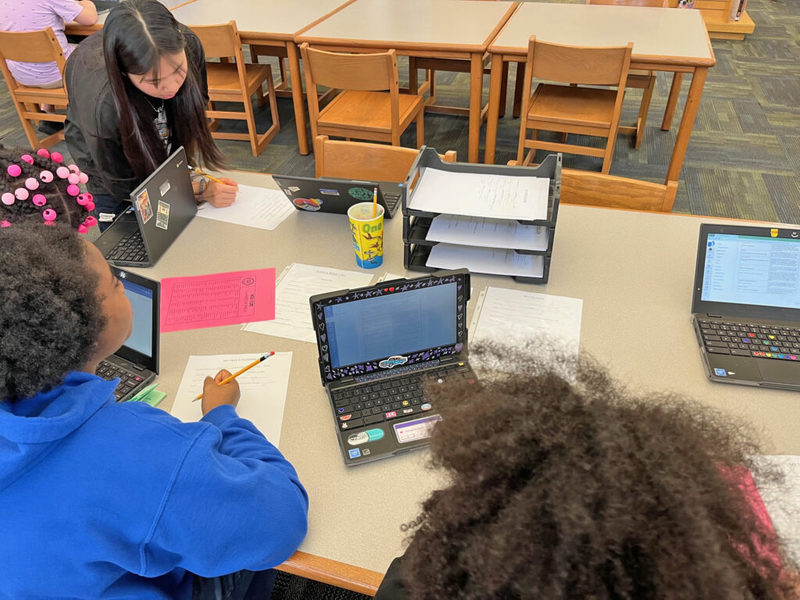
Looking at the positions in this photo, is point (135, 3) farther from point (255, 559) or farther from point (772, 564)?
point (772, 564)

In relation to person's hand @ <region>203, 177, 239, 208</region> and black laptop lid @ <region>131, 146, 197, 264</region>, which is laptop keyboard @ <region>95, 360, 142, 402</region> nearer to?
black laptop lid @ <region>131, 146, 197, 264</region>

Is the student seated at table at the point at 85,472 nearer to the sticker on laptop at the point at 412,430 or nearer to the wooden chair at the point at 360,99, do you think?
the sticker on laptop at the point at 412,430

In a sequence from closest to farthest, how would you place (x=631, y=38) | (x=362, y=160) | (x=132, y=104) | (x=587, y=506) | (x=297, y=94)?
(x=587, y=506) < (x=132, y=104) < (x=362, y=160) < (x=631, y=38) < (x=297, y=94)

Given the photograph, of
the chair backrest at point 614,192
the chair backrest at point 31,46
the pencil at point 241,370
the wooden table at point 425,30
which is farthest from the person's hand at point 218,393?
the chair backrest at point 31,46

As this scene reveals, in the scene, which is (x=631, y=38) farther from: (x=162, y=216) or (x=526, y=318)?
(x=162, y=216)

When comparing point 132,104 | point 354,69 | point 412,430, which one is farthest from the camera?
point 354,69

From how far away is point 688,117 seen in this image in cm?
260

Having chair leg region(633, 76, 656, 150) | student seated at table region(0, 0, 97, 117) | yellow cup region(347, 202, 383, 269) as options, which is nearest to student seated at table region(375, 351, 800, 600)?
yellow cup region(347, 202, 383, 269)

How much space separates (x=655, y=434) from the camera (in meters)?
0.49

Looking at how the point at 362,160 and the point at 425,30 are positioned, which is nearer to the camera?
the point at 362,160

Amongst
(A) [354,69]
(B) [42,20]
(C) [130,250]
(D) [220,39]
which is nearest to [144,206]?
(C) [130,250]

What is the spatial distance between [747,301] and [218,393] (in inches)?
41.7

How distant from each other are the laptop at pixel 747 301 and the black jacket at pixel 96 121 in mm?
1515

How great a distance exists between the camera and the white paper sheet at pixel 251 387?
997 mm
